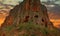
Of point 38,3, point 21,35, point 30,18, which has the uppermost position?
point 38,3

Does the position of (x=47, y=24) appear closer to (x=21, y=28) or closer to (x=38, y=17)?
(x=38, y=17)

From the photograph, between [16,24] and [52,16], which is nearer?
[16,24]

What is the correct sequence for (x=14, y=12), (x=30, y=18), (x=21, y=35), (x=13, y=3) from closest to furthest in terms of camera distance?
(x=21, y=35) < (x=30, y=18) < (x=14, y=12) < (x=13, y=3)

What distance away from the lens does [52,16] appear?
8.00 meters

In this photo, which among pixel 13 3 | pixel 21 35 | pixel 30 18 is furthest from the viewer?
pixel 13 3

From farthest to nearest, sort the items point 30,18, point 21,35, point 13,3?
point 13,3
point 30,18
point 21,35

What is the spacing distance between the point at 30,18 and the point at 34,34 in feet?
2.15

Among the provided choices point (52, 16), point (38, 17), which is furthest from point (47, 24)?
point (52, 16)

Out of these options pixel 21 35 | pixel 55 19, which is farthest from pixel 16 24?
pixel 55 19

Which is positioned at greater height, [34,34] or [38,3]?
[38,3]

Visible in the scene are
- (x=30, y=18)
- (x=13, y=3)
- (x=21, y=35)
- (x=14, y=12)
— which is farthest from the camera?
(x=13, y=3)

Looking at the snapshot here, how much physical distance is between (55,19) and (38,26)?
209cm

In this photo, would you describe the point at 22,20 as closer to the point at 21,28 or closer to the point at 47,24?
the point at 21,28

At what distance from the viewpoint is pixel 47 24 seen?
6625 millimetres
